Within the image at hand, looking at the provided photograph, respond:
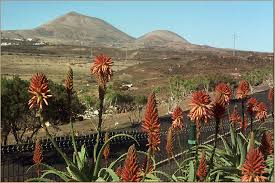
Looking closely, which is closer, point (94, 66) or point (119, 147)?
point (94, 66)

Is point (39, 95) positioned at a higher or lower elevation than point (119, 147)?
higher

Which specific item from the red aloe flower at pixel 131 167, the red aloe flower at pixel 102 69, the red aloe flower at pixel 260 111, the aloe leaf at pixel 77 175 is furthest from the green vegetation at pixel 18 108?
the red aloe flower at pixel 131 167

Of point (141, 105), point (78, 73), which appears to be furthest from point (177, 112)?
point (78, 73)

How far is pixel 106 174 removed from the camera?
3.95 m

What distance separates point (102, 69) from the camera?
3.53 metres

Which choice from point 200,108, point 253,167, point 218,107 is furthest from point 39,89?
point 253,167

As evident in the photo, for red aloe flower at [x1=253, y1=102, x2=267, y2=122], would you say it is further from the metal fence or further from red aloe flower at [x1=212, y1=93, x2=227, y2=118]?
the metal fence

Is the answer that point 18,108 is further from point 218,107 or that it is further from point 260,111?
point 218,107

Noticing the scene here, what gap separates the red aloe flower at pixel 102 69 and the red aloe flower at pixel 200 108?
70cm

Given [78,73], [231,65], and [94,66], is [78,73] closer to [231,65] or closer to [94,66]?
[231,65]

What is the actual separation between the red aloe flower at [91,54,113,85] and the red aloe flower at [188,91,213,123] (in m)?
0.70

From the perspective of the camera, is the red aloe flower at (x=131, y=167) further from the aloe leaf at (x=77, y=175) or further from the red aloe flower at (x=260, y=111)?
the red aloe flower at (x=260, y=111)

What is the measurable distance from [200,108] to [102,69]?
818mm

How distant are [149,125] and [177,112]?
1.56m
